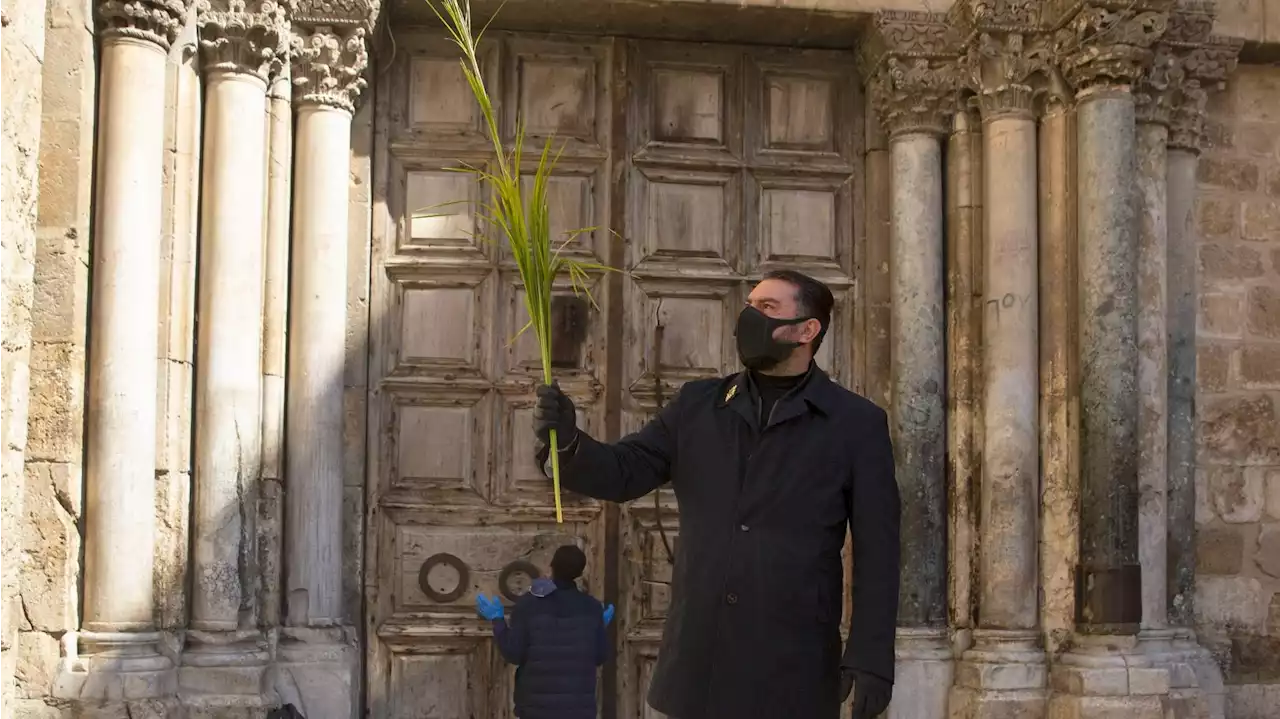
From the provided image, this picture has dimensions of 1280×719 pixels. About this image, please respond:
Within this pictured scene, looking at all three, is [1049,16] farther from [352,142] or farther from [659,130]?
[352,142]

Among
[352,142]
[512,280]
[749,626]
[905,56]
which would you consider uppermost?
[905,56]

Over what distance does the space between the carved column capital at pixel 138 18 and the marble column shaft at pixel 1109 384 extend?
3.92 m

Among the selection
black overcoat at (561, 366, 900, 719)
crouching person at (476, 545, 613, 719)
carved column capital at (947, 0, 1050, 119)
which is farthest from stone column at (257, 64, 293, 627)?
carved column capital at (947, 0, 1050, 119)

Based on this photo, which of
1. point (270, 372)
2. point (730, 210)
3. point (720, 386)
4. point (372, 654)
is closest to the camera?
point (720, 386)

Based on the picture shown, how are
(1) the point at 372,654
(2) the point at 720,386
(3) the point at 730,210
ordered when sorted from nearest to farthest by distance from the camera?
(2) the point at 720,386 → (1) the point at 372,654 → (3) the point at 730,210

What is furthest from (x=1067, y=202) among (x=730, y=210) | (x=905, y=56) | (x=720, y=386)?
(x=720, y=386)

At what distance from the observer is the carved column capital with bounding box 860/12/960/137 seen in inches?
264

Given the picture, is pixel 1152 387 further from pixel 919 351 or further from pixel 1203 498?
pixel 919 351

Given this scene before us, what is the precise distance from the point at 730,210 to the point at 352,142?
1805mm

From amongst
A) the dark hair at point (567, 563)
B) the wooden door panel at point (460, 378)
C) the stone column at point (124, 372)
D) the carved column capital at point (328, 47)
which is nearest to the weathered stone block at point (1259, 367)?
the wooden door panel at point (460, 378)

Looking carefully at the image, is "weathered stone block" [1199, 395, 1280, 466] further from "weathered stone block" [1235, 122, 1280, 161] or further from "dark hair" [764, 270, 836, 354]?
"dark hair" [764, 270, 836, 354]

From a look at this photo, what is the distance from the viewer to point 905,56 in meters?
6.73

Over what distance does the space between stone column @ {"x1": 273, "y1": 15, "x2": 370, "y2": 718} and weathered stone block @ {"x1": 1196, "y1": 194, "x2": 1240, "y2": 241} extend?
4004mm

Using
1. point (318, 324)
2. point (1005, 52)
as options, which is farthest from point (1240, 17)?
point (318, 324)
